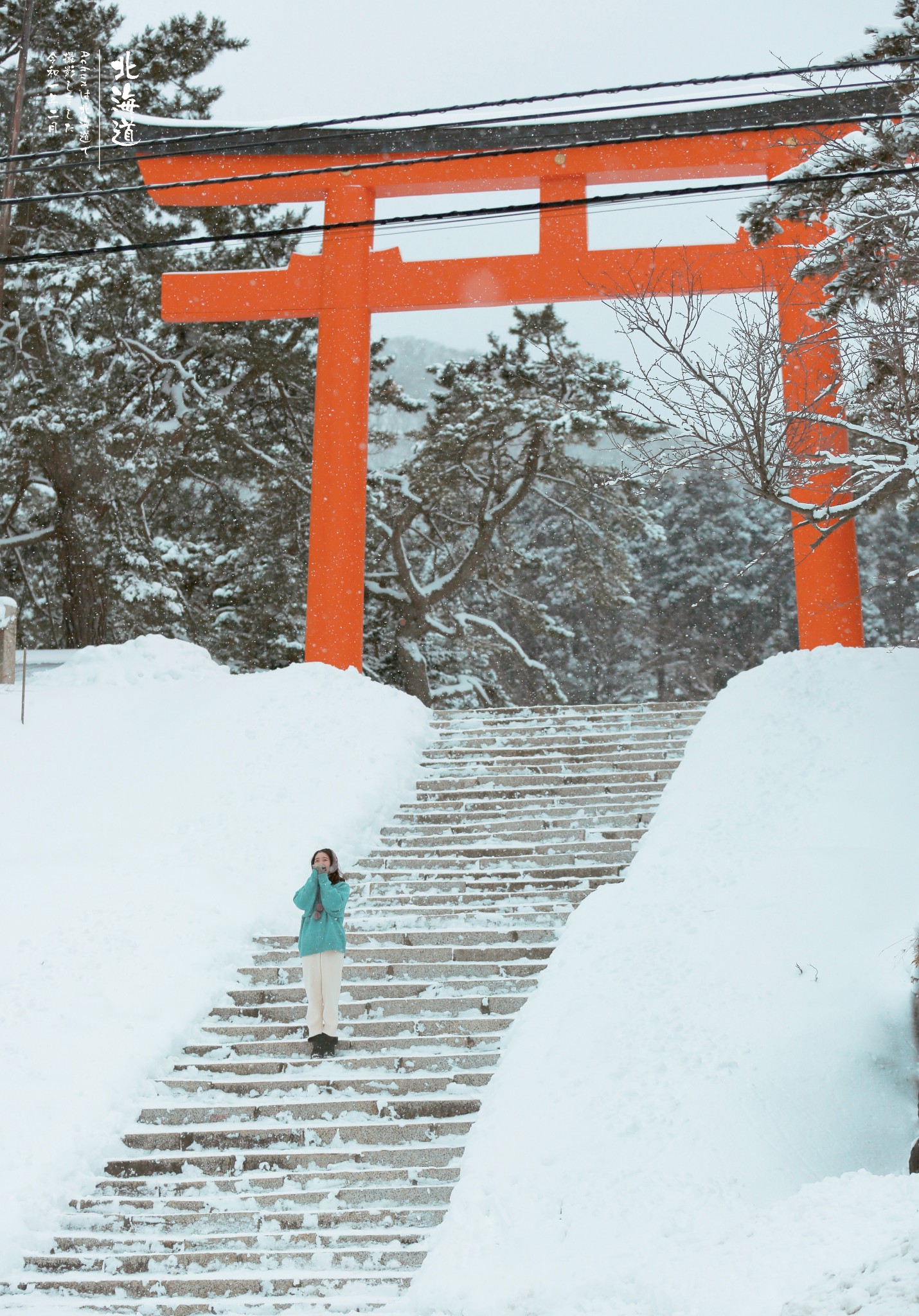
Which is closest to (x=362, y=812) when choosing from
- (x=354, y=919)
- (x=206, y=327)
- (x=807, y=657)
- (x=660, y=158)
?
(x=354, y=919)

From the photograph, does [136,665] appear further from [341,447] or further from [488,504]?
[488,504]

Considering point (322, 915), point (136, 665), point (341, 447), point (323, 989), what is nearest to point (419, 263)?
point (341, 447)

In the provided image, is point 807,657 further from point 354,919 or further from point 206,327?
point 206,327

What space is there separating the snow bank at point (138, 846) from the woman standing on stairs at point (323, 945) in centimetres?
98

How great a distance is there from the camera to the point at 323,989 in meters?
6.86

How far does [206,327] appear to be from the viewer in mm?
18719

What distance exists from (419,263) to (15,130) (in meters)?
6.34

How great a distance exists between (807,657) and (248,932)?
208 inches

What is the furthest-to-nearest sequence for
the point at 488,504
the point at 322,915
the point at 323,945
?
1. the point at 488,504
2. the point at 322,915
3. the point at 323,945

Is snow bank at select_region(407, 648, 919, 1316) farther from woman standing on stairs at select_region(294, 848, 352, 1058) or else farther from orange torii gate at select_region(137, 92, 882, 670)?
orange torii gate at select_region(137, 92, 882, 670)

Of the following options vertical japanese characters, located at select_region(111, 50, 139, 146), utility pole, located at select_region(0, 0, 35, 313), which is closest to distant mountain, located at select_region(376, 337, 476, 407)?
utility pole, located at select_region(0, 0, 35, 313)

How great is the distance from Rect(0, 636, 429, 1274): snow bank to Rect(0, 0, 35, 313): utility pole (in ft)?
21.5

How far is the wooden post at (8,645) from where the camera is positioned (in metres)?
13.6

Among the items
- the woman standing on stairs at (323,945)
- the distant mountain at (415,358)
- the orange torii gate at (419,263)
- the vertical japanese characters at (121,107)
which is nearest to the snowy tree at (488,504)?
the orange torii gate at (419,263)
